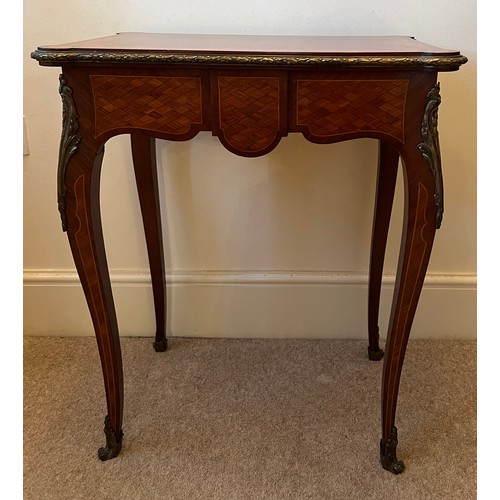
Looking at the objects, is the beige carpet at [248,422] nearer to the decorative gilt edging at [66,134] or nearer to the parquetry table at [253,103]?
the parquetry table at [253,103]

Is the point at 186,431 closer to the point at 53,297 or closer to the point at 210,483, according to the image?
the point at 210,483

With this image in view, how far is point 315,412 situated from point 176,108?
695 millimetres

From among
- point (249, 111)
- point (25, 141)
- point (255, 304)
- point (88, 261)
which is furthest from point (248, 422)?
point (25, 141)

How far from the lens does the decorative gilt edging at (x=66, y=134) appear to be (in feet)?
3.18

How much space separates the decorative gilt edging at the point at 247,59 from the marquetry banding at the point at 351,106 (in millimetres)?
35

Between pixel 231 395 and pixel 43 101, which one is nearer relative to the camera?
pixel 231 395

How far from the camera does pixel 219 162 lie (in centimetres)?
149

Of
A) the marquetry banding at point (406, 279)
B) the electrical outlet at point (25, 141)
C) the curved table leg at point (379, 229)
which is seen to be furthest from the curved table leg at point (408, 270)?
the electrical outlet at point (25, 141)

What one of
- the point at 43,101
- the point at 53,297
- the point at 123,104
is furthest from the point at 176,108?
the point at 53,297

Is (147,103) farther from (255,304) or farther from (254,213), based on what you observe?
(255,304)

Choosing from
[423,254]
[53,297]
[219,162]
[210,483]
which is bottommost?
[210,483]

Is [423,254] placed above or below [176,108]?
below

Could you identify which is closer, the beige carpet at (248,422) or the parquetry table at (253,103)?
the parquetry table at (253,103)
